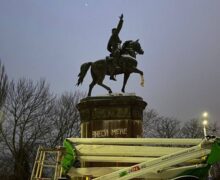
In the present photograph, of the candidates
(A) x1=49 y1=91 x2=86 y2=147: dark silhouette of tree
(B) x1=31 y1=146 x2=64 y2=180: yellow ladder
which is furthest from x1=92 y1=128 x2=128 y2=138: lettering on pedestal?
(A) x1=49 y1=91 x2=86 y2=147: dark silhouette of tree

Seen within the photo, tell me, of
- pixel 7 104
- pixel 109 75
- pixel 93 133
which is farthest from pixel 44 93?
pixel 93 133

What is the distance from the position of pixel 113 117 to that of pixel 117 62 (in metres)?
3.33

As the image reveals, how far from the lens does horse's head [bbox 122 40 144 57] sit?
16.8 metres

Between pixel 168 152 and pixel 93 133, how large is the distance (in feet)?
25.3

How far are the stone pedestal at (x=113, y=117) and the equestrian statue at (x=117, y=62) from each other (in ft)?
6.93

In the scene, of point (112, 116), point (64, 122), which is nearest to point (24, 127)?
point (64, 122)

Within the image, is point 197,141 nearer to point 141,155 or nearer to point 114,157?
point 141,155

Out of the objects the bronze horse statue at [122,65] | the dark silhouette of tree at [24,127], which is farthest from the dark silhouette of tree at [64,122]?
the bronze horse statue at [122,65]

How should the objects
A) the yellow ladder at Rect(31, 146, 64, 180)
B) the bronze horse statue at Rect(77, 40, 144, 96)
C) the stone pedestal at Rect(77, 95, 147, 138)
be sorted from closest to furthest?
the yellow ladder at Rect(31, 146, 64, 180), the stone pedestal at Rect(77, 95, 147, 138), the bronze horse statue at Rect(77, 40, 144, 96)

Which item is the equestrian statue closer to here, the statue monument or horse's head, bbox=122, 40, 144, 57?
horse's head, bbox=122, 40, 144, 57

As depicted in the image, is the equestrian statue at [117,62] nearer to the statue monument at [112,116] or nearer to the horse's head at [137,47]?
the horse's head at [137,47]

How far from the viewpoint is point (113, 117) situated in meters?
13.6

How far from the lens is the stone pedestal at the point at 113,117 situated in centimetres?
1349

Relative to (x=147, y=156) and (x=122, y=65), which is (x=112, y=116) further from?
(x=147, y=156)
